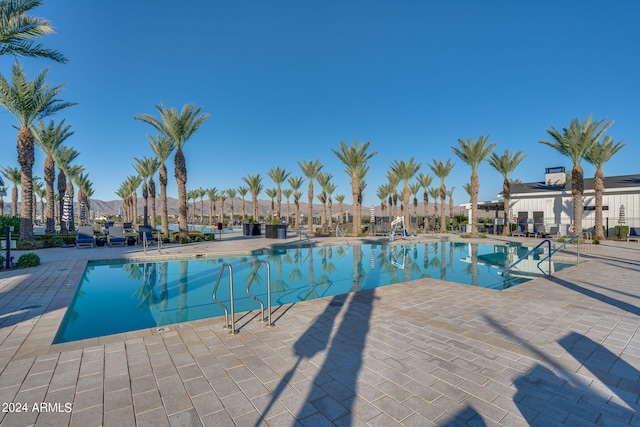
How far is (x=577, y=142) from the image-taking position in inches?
744

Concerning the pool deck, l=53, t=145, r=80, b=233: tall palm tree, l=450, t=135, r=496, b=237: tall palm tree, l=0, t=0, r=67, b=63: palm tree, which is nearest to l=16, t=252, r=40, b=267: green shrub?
the pool deck

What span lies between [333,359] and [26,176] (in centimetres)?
1850

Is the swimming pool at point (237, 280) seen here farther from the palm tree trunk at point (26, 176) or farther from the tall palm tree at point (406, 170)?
the tall palm tree at point (406, 170)

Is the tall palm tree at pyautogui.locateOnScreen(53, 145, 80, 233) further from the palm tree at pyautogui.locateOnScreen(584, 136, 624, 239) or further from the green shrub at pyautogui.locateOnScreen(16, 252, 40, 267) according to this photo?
the palm tree at pyautogui.locateOnScreen(584, 136, 624, 239)

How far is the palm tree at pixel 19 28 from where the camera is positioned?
7.29 meters

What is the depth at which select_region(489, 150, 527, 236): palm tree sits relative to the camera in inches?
981

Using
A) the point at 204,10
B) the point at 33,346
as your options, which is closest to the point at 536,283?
the point at 33,346

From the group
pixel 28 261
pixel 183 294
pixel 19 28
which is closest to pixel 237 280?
pixel 183 294

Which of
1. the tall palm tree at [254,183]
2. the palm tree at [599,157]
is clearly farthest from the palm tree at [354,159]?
the tall palm tree at [254,183]

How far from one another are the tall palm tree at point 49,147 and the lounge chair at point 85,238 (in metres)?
6.20

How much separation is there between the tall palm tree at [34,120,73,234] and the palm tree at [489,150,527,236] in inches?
1261

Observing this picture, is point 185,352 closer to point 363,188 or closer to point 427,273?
point 427,273

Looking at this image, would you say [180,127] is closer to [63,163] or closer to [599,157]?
[63,163]

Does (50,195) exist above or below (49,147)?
below
